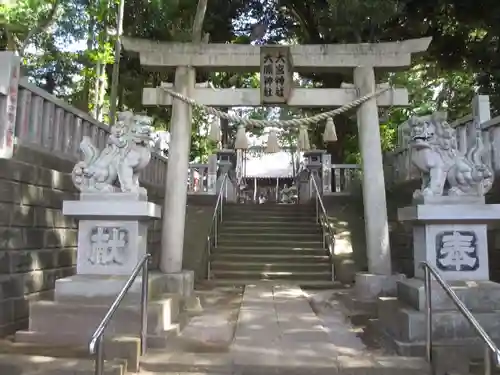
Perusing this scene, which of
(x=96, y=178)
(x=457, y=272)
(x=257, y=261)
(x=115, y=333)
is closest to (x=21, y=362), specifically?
(x=115, y=333)

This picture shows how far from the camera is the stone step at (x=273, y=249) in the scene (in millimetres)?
10547

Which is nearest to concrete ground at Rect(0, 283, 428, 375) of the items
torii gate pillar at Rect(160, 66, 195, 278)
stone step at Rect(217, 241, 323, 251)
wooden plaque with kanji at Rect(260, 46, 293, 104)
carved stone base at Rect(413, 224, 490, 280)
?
torii gate pillar at Rect(160, 66, 195, 278)

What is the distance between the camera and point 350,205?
12227 millimetres

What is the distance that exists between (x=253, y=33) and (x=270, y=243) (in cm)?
687

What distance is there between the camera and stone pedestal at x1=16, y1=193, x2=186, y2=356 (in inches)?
178

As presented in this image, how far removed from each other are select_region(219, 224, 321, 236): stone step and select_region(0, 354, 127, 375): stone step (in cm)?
779

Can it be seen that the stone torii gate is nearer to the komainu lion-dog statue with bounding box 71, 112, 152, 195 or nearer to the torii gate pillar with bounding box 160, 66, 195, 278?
the torii gate pillar with bounding box 160, 66, 195, 278

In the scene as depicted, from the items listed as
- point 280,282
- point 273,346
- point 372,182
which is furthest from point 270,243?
point 273,346

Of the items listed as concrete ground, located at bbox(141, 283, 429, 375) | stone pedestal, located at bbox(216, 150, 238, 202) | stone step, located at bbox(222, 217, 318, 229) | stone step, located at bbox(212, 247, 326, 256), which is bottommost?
concrete ground, located at bbox(141, 283, 429, 375)

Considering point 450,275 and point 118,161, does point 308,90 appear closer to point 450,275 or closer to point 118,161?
point 118,161

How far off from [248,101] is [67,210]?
3.58 metres

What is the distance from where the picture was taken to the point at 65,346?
14.4 ft

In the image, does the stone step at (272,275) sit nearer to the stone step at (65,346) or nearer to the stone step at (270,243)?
the stone step at (270,243)

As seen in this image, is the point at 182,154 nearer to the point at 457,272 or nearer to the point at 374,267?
the point at 374,267
